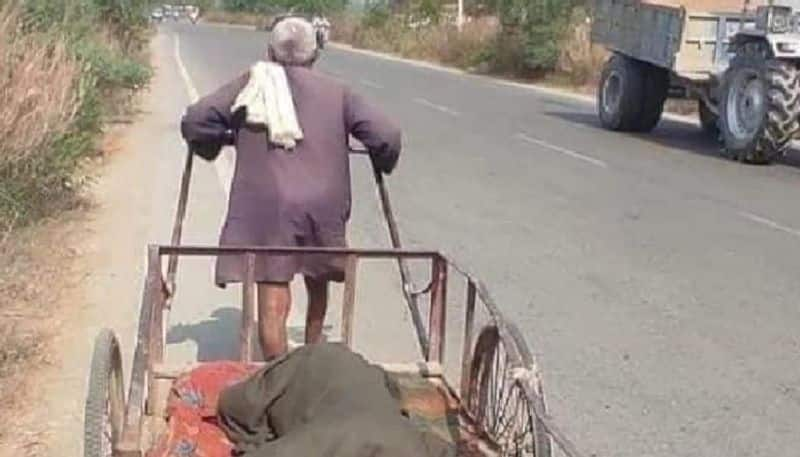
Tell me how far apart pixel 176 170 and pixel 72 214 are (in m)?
3.35

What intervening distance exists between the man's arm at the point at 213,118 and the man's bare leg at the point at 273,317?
599 mm

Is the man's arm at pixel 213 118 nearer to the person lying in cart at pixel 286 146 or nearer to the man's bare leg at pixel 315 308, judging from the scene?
the person lying in cart at pixel 286 146

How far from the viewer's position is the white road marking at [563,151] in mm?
17141

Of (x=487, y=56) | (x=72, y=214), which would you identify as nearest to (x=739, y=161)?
(x=72, y=214)

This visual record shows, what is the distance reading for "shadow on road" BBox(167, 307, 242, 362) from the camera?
22.7ft

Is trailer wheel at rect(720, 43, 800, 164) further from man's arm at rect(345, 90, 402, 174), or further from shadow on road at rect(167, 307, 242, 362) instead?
man's arm at rect(345, 90, 402, 174)

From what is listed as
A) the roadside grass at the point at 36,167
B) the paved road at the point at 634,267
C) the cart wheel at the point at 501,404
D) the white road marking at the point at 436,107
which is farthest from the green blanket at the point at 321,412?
the white road marking at the point at 436,107

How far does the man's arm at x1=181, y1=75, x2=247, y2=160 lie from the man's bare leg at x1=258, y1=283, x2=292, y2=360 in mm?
599

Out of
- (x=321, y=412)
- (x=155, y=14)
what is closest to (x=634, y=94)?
(x=155, y=14)

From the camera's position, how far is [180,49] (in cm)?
5172

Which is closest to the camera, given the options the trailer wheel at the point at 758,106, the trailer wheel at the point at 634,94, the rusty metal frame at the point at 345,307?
the rusty metal frame at the point at 345,307

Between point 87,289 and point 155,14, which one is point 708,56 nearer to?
point 87,289

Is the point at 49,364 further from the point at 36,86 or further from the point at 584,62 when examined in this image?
the point at 584,62

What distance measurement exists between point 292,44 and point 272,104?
0.26 metres
